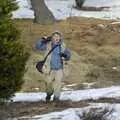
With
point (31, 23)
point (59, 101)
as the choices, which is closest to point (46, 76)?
point (59, 101)

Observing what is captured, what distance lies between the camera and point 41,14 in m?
24.6

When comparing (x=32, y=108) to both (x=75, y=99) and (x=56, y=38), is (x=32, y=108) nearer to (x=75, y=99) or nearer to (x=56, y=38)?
(x=56, y=38)

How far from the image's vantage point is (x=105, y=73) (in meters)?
18.7

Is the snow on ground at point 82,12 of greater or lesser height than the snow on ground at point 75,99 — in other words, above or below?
below

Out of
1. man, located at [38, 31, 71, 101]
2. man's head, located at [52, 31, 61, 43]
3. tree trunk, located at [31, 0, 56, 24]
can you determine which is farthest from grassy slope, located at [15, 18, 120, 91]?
man's head, located at [52, 31, 61, 43]

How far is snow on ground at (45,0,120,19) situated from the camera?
95.0ft

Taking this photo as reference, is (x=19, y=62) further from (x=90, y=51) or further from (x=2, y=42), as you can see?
(x=90, y=51)

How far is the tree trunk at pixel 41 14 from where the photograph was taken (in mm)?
24350

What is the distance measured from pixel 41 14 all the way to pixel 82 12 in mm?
6457

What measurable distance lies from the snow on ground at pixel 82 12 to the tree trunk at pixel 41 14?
8.48 feet

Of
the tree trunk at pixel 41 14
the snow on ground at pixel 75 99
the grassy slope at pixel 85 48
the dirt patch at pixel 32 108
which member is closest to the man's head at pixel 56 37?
the dirt patch at pixel 32 108

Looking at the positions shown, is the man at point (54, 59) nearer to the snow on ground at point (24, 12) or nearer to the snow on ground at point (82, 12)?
the snow on ground at point (24, 12)

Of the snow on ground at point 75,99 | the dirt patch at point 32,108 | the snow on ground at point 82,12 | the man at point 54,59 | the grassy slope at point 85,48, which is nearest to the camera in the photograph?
the snow on ground at point 75,99

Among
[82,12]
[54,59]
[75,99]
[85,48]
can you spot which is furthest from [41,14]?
[54,59]
